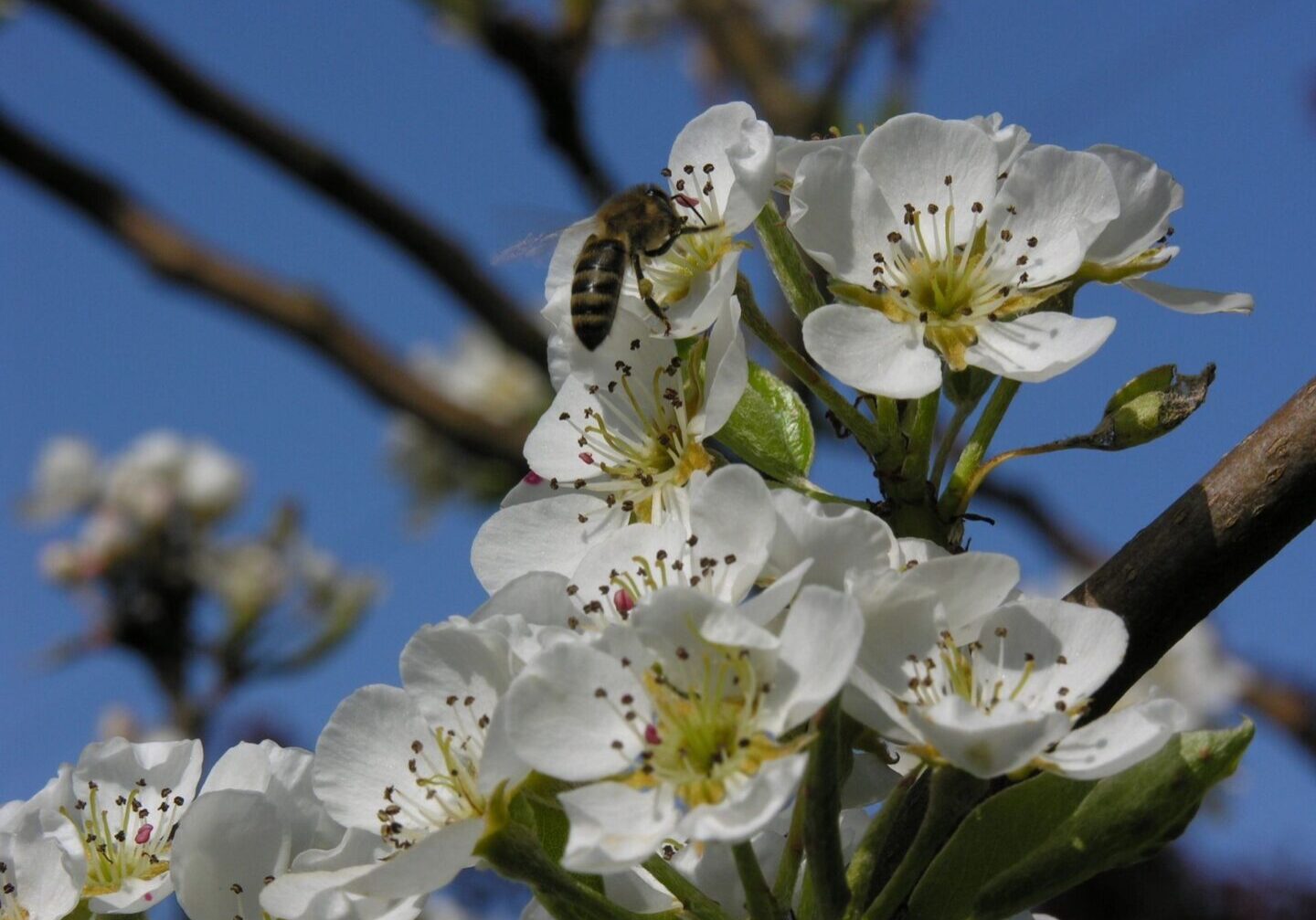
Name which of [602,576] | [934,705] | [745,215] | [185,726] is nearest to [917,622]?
[934,705]

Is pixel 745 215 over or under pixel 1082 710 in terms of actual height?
over

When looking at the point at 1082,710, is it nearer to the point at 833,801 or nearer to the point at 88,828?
the point at 833,801

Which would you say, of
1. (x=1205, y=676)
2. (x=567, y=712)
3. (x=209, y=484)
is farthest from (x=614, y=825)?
(x=1205, y=676)

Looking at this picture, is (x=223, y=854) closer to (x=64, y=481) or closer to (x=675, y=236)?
(x=675, y=236)

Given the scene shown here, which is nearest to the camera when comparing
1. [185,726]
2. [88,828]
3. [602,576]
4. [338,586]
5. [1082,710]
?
[1082,710]

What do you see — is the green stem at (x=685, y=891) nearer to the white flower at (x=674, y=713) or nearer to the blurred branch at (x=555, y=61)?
the white flower at (x=674, y=713)

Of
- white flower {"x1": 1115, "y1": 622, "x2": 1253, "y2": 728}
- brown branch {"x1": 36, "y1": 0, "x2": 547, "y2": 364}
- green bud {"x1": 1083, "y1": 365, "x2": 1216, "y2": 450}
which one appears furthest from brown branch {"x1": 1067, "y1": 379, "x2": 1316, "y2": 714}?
white flower {"x1": 1115, "y1": 622, "x2": 1253, "y2": 728}
